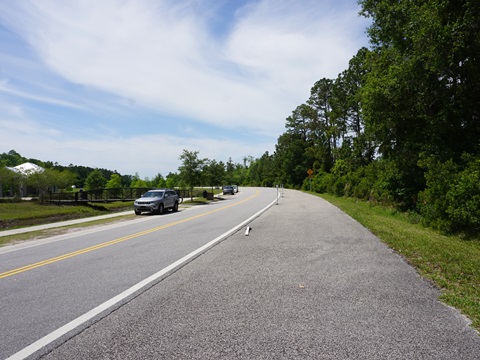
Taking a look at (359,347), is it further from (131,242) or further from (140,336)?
(131,242)

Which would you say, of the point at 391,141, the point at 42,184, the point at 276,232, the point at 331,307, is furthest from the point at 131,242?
the point at 42,184

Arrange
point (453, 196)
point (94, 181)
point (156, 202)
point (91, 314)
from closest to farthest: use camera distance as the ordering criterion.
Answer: point (91, 314)
point (453, 196)
point (156, 202)
point (94, 181)

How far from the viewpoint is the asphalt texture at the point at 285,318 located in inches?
130

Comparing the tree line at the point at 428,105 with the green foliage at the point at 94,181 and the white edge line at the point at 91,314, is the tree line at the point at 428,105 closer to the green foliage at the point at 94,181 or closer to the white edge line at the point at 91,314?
the white edge line at the point at 91,314

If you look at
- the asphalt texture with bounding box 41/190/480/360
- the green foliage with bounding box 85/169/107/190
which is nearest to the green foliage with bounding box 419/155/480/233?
the asphalt texture with bounding box 41/190/480/360

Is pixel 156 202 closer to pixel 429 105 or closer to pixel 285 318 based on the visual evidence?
pixel 429 105

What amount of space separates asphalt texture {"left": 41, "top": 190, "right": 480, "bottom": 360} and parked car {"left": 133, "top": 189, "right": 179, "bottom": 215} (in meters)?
16.3

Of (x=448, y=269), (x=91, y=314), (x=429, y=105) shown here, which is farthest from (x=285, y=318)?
(x=429, y=105)

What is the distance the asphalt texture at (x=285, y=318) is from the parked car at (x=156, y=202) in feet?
53.4

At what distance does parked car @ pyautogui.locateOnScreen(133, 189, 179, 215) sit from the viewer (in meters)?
22.3

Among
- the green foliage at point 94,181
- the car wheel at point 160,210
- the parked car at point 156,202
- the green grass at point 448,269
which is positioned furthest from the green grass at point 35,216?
the green foliage at point 94,181

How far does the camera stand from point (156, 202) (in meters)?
22.6

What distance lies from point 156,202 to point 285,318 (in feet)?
64.5

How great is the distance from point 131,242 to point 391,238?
822cm
